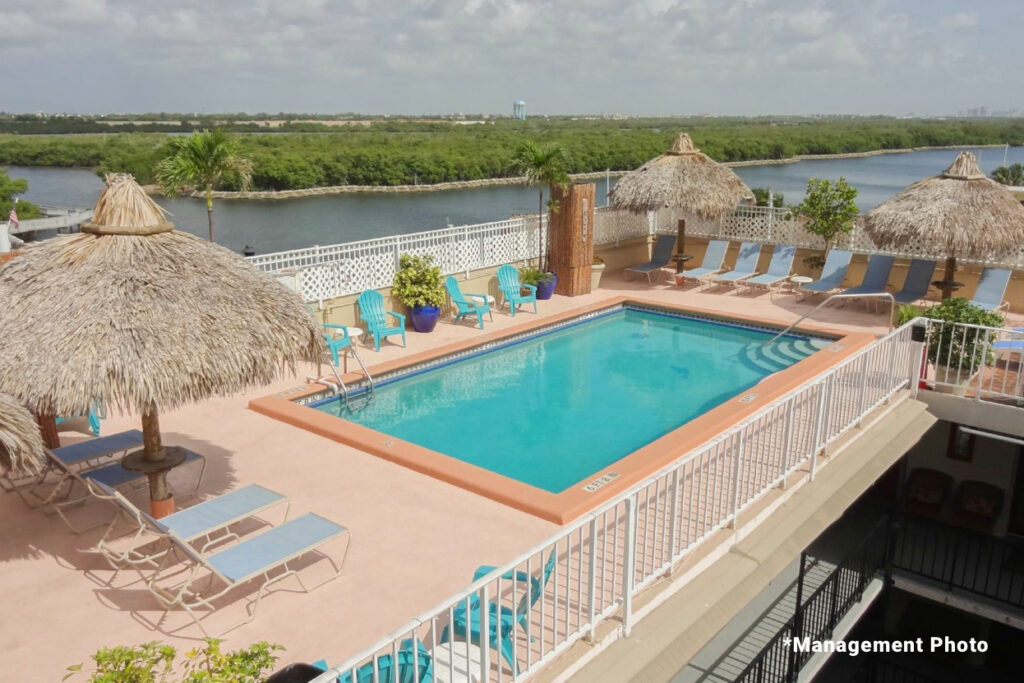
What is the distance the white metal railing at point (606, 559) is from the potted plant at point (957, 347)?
2.53 feet

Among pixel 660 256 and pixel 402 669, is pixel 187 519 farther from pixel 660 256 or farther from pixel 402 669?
pixel 660 256

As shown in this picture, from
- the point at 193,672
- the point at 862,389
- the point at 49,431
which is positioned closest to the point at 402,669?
the point at 193,672

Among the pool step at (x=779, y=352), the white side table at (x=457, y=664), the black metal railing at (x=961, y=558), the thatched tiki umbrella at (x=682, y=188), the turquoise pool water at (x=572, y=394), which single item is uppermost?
the thatched tiki umbrella at (x=682, y=188)

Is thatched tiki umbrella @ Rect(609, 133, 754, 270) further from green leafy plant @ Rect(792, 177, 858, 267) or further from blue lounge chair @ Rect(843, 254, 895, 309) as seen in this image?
blue lounge chair @ Rect(843, 254, 895, 309)

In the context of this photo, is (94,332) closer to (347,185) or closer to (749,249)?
(749,249)

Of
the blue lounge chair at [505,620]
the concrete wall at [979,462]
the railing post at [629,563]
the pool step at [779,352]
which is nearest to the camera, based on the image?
the blue lounge chair at [505,620]

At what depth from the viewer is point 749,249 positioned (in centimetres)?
1395

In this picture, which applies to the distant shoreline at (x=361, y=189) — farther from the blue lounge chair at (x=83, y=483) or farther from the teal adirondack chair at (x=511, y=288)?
the blue lounge chair at (x=83, y=483)

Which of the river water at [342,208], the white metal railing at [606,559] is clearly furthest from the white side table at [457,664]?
the river water at [342,208]

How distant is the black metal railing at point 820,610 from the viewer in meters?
7.15

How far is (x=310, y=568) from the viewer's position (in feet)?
16.3

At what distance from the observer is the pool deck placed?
14.0 feet

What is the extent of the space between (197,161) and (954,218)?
10.9m

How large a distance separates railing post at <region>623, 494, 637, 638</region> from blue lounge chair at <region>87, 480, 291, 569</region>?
2414mm
